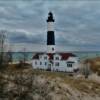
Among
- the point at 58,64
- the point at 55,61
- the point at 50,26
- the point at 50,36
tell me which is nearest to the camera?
the point at 50,36

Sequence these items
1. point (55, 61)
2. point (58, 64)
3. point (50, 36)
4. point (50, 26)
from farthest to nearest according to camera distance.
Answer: point (58, 64)
point (55, 61)
point (50, 26)
point (50, 36)

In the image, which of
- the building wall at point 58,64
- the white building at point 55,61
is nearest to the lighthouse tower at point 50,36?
the white building at point 55,61

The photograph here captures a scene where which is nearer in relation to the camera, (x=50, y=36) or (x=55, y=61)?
(x=50, y=36)

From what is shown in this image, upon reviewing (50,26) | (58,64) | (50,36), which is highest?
(50,26)

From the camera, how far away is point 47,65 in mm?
48625

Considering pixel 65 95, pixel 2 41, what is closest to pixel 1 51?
pixel 2 41

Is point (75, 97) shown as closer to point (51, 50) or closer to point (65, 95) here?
point (65, 95)

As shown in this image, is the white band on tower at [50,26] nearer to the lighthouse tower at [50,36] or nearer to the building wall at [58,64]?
the lighthouse tower at [50,36]

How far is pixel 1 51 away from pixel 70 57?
1311 inches

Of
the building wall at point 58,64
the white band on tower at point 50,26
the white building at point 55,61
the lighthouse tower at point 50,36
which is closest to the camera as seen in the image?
the lighthouse tower at point 50,36

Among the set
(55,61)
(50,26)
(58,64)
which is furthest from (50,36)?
(58,64)

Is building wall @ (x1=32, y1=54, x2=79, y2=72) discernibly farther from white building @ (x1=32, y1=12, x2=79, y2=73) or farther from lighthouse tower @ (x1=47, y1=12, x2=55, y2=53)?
lighthouse tower @ (x1=47, y1=12, x2=55, y2=53)

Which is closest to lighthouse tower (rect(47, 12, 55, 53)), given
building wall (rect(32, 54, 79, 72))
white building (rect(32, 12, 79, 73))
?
white building (rect(32, 12, 79, 73))

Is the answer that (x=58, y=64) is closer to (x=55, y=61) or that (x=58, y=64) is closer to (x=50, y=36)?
(x=55, y=61)
